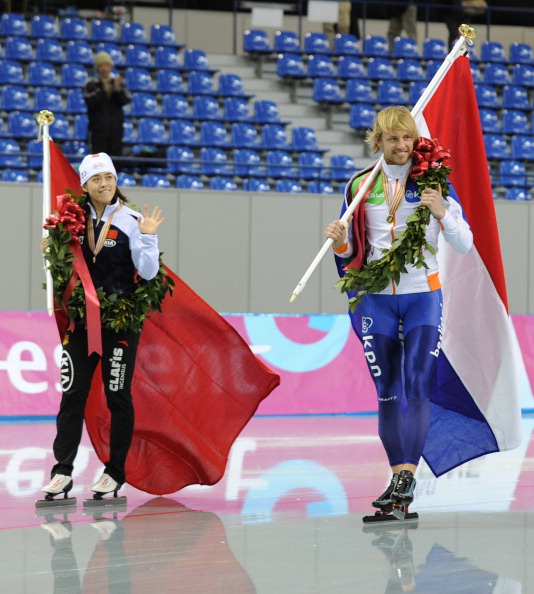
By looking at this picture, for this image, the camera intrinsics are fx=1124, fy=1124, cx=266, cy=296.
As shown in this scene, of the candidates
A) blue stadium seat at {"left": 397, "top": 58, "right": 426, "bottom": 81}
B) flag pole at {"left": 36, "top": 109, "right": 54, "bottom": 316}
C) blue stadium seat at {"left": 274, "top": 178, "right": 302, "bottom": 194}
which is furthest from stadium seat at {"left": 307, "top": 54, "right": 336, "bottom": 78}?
flag pole at {"left": 36, "top": 109, "right": 54, "bottom": 316}

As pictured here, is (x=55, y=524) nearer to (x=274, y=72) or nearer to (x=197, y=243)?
(x=197, y=243)

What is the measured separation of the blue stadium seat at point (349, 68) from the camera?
18656 millimetres

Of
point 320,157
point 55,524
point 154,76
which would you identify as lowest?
point 55,524

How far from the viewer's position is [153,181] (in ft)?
49.4

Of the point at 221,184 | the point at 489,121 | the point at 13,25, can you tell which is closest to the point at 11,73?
the point at 13,25

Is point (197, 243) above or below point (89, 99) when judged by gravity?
below

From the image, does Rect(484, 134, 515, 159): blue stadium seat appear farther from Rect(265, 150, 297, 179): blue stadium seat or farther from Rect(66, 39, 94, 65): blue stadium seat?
Rect(66, 39, 94, 65): blue stadium seat

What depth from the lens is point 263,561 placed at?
4484 mm

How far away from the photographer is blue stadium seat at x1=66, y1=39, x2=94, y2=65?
16984 millimetres

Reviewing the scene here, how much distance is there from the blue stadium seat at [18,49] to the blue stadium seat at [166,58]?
2025 mm

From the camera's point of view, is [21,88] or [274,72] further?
[274,72]

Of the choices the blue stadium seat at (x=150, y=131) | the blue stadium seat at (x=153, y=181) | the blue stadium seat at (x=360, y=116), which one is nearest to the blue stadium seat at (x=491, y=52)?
the blue stadium seat at (x=360, y=116)

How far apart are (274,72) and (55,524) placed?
577 inches

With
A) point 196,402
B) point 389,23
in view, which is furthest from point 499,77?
point 196,402
